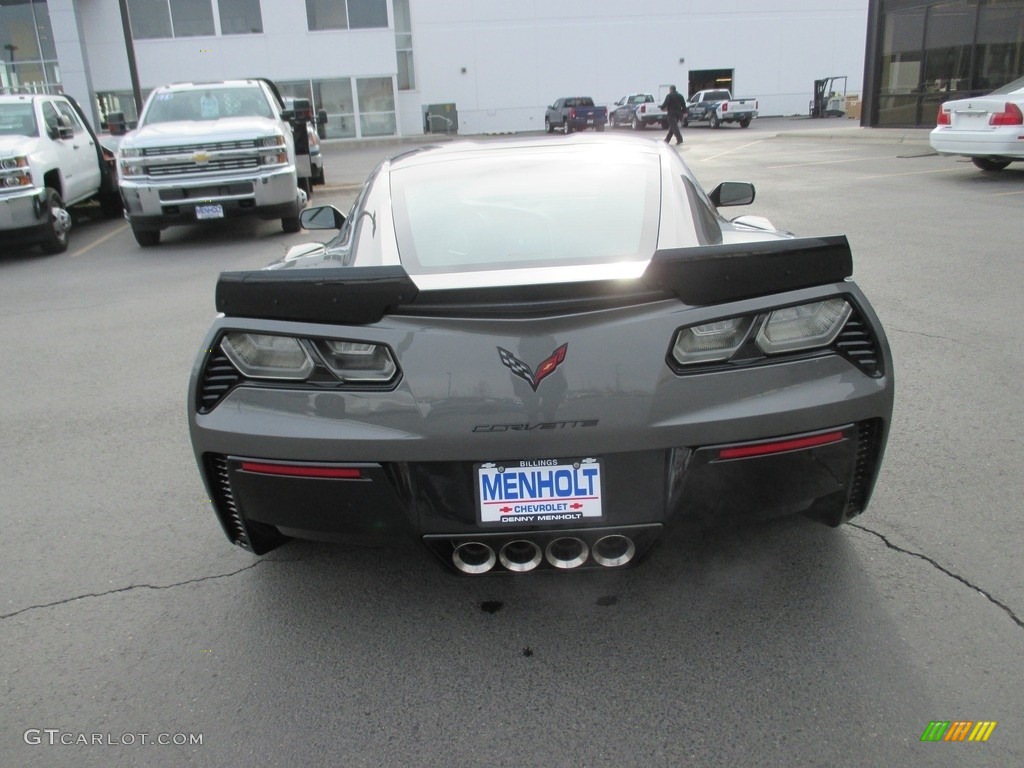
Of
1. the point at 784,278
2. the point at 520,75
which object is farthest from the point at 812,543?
the point at 520,75

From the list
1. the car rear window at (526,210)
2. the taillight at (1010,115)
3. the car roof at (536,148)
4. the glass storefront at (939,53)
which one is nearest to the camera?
the car rear window at (526,210)

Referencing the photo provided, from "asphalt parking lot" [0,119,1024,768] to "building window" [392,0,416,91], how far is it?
42.7 meters

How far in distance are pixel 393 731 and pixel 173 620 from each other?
3.28 ft

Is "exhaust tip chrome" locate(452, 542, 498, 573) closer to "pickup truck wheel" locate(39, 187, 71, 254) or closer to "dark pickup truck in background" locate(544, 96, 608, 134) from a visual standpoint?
"pickup truck wheel" locate(39, 187, 71, 254)

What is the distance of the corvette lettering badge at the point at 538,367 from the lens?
2.29 metres

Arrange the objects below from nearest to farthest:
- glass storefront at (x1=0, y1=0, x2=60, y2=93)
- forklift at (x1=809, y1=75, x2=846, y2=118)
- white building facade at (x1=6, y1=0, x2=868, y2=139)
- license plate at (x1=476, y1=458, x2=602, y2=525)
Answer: license plate at (x1=476, y1=458, x2=602, y2=525)
glass storefront at (x1=0, y1=0, x2=60, y2=93)
white building facade at (x1=6, y1=0, x2=868, y2=139)
forklift at (x1=809, y1=75, x2=846, y2=118)

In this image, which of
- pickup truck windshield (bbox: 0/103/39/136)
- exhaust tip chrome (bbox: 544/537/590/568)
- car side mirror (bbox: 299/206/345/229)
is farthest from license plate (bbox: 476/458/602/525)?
pickup truck windshield (bbox: 0/103/39/136)

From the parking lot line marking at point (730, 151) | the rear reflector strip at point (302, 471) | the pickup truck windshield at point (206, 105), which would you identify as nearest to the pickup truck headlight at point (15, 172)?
the pickup truck windshield at point (206, 105)

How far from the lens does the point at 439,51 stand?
49.3m

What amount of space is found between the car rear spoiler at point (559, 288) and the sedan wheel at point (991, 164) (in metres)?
14.1

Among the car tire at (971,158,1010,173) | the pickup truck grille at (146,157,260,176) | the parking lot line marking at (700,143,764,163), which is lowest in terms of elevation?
the parking lot line marking at (700,143,764,163)

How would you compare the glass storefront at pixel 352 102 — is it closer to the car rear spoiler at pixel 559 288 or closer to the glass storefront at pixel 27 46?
the glass storefront at pixel 27 46

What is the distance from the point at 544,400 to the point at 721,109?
1710 inches

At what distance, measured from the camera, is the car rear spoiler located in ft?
7.73
